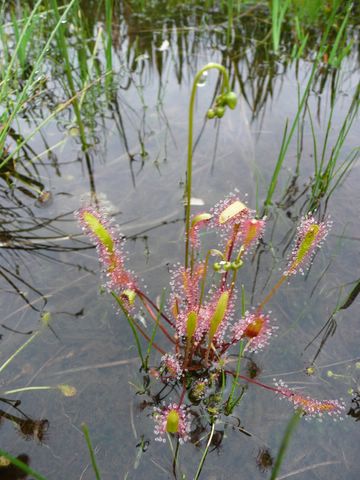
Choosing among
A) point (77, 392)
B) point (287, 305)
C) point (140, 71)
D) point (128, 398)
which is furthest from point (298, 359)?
point (140, 71)

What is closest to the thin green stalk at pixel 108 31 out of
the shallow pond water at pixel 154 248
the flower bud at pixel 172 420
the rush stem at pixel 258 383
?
the shallow pond water at pixel 154 248

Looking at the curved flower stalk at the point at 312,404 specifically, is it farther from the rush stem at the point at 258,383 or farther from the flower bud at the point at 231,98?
the flower bud at the point at 231,98

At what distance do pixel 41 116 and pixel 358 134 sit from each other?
91.9 inches

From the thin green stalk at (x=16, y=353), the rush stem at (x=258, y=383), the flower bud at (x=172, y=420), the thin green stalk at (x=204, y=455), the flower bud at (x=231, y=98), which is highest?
the flower bud at (x=231, y=98)

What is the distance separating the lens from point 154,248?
2234 millimetres

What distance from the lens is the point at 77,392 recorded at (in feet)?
5.54

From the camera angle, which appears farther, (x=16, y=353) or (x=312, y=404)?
(x=16, y=353)

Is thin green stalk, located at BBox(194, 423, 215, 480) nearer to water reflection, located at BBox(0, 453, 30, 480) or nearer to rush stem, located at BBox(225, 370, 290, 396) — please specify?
rush stem, located at BBox(225, 370, 290, 396)

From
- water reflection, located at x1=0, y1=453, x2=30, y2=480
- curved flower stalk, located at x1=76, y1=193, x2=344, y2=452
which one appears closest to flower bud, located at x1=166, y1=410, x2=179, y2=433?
curved flower stalk, located at x1=76, y1=193, x2=344, y2=452

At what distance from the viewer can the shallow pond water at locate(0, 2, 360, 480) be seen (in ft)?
5.08

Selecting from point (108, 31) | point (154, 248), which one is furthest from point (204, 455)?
point (108, 31)

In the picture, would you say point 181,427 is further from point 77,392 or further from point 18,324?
point 18,324

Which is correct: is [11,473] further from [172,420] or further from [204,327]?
[204,327]

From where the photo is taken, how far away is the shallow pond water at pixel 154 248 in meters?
1.55
